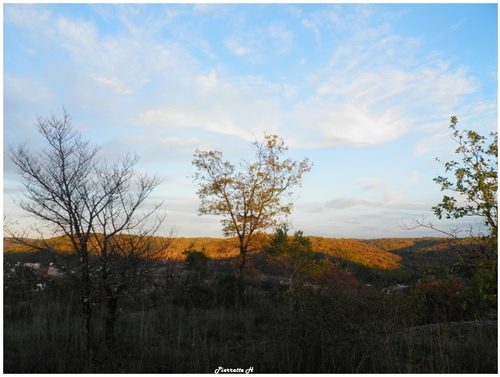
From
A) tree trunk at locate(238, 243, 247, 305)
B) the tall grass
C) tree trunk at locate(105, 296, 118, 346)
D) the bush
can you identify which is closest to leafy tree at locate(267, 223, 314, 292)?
tree trunk at locate(238, 243, 247, 305)

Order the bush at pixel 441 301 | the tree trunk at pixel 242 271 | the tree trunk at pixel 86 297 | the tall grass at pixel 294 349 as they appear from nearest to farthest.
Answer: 1. the tall grass at pixel 294 349
2. the tree trunk at pixel 86 297
3. the bush at pixel 441 301
4. the tree trunk at pixel 242 271

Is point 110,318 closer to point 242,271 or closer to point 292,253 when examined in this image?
point 242,271

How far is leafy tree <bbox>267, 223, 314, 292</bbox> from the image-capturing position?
15.0 m

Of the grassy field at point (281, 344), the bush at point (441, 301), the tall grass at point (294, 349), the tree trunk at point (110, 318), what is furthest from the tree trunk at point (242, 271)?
the tree trunk at point (110, 318)

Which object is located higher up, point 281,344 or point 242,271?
point 242,271

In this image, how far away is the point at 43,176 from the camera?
605 centimetres

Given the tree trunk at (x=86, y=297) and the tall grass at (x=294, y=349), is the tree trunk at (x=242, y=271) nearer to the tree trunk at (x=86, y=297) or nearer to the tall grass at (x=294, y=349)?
the tall grass at (x=294, y=349)

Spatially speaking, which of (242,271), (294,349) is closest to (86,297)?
(294,349)

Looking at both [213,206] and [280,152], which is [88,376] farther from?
[280,152]

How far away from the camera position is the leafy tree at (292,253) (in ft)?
49.2

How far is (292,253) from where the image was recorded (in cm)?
1524

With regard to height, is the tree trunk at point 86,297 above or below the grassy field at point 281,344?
above

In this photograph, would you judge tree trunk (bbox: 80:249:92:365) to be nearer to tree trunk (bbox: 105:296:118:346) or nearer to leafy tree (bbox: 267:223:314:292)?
tree trunk (bbox: 105:296:118:346)

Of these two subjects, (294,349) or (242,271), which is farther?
(242,271)
